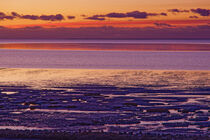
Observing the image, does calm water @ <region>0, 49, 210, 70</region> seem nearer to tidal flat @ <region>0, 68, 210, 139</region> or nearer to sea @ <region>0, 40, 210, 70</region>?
sea @ <region>0, 40, 210, 70</region>

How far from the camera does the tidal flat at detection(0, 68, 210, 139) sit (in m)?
13.4

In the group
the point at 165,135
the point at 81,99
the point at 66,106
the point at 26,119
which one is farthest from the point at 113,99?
the point at 165,135

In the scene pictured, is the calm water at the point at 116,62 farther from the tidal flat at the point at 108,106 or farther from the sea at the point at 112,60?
the tidal flat at the point at 108,106

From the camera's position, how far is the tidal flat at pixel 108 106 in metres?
13.4

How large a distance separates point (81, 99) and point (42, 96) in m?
2.08

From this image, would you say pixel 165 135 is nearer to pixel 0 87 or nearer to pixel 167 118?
pixel 167 118

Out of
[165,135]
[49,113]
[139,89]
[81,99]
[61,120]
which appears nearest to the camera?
[165,135]

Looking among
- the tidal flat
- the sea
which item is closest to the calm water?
the sea

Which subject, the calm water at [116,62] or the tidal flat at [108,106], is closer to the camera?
the tidal flat at [108,106]

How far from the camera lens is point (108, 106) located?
55.5ft

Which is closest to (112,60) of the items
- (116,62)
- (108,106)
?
(116,62)

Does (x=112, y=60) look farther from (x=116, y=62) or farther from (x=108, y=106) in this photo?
(x=108, y=106)

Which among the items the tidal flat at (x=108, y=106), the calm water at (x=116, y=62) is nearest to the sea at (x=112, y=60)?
the calm water at (x=116, y=62)

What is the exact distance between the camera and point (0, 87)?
2272cm
